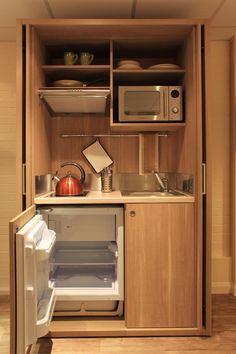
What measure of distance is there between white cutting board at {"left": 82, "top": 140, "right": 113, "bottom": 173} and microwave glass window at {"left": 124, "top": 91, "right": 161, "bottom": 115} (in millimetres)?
493

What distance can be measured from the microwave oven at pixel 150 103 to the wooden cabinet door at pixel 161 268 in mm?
650

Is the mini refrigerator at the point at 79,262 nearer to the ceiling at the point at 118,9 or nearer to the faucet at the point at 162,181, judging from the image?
the faucet at the point at 162,181

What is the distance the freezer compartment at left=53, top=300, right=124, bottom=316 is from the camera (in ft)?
6.72

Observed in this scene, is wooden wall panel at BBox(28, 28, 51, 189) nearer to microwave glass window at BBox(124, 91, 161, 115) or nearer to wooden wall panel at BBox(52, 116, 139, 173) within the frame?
wooden wall panel at BBox(52, 116, 139, 173)

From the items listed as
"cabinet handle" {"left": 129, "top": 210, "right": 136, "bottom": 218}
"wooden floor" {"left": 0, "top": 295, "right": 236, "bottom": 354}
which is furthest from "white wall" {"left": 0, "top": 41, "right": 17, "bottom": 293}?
"cabinet handle" {"left": 129, "top": 210, "right": 136, "bottom": 218}

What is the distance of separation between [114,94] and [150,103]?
0.40 metres

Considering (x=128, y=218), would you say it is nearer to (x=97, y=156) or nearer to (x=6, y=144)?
(x=97, y=156)

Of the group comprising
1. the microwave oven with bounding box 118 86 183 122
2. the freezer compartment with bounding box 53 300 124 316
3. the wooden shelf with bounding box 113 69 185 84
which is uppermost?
the wooden shelf with bounding box 113 69 185 84

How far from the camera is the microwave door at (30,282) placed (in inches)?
52.1

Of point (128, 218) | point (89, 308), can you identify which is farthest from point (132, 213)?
point (89, 308)

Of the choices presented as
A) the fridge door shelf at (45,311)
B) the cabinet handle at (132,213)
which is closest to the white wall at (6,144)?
the fridge door shelf at (45,311)

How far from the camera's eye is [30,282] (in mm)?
1440

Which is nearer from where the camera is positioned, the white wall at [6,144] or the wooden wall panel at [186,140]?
the wooden wall panel at [186,140]

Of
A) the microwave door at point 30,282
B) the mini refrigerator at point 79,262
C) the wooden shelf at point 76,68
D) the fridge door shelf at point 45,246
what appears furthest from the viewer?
the wooden shelf at point 76,68
